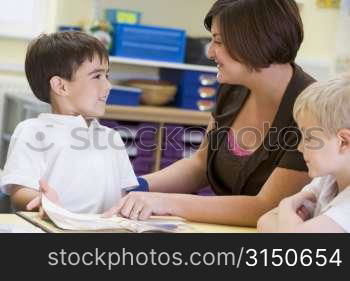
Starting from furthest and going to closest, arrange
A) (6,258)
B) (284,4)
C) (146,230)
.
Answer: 1. (284,4)
2. (146,230)
3. (6,258)

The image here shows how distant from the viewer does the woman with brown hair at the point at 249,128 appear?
1709 mm

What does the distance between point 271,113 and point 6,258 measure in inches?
39.7

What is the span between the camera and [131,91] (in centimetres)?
411

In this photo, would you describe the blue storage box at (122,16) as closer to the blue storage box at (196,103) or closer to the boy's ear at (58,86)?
the blue storage box at (196,103)

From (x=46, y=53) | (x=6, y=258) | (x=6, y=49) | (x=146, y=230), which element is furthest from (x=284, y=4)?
(x=6, y=49)

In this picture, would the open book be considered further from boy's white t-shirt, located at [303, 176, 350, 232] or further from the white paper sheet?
boy's white t-shirt, located at [303, 176, 350, 232]

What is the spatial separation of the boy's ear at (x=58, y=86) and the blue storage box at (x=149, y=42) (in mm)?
2388

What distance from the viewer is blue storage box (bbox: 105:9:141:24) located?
433 cm

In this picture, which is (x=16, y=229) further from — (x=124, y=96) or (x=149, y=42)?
(x=149, y=42)

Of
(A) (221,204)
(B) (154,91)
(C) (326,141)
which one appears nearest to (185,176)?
(A) (221,204)

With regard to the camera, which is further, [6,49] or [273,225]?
[6,49]

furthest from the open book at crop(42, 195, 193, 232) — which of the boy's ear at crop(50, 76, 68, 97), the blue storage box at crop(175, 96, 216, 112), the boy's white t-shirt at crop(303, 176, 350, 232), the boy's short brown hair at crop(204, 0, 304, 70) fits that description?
the blue storage box at crop(175, 96, 216, 112)

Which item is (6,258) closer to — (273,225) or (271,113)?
(273,225)

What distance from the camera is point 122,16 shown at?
171 inches
